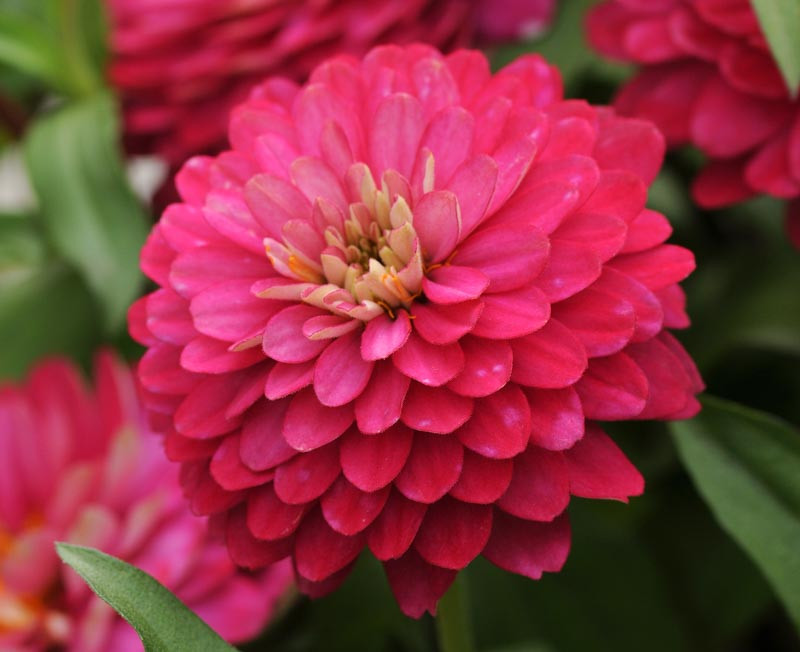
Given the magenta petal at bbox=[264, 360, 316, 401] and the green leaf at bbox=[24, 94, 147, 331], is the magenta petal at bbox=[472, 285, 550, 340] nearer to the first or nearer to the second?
the magenta petal at bbox=[264, 360, 316, 401]

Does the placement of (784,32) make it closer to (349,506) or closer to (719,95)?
(719,95)

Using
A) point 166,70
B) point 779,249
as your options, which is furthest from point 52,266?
point 779,249

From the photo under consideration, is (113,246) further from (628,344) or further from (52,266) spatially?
(628,344)

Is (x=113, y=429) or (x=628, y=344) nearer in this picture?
(x=628, y=344)

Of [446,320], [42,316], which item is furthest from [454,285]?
[42,316]

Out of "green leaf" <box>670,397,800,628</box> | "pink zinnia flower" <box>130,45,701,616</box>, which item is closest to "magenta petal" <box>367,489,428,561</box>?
"pink zinnia flower" <box>130,45,701,616</box>

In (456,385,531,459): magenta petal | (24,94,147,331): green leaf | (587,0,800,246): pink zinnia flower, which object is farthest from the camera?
(24,94,147,331): green leaf
